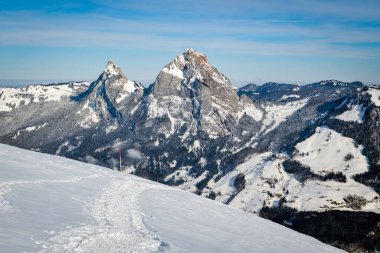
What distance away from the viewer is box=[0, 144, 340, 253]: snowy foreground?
90.0 ft

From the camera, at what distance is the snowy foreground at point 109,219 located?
2744 cm

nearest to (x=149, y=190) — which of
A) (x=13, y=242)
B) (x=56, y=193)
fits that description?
(x=56, y=193)

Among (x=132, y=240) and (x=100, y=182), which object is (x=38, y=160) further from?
(x=132, y=240)

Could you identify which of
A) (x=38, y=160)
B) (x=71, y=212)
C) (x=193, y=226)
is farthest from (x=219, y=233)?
(x=38, y=160)

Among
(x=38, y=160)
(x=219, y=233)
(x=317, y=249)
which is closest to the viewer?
(x=219, y=233)

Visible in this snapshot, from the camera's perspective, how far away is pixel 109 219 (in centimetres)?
3462

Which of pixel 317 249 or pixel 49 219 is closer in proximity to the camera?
pixel 49 219

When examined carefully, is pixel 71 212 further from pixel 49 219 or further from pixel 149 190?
pixel 149 190

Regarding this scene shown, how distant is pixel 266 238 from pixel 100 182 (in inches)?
1016

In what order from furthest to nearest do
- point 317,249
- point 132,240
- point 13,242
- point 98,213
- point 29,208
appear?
point 317,249 → point 98,213 → point 29,208 → point 132,240 → point 13,242

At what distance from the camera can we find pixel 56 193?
4200cm

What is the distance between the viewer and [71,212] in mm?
35000

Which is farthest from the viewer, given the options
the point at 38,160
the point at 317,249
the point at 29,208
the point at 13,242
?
the point at 38,160

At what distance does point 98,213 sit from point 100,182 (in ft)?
60.4
